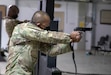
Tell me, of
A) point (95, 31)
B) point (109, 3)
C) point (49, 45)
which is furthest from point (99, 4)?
point (49, 45)

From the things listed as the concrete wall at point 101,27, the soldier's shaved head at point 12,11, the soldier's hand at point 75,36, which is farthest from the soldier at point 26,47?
the concrete wall at point 101,27

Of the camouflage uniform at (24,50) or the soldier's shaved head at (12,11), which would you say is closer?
the camouflage uniform at (24,50)

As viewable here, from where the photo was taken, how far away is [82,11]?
48.1 ft

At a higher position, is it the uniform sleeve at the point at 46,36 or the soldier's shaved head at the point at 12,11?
the soldier's shaved head at the point at 12,11

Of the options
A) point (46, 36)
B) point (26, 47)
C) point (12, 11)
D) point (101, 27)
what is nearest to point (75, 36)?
point (46, 36)

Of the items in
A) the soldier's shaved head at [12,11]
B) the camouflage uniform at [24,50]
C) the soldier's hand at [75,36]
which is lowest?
the camouflage uniform at [24,50]

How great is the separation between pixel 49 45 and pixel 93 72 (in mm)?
5850

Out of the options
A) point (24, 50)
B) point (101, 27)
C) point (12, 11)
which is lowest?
point (24, 50)

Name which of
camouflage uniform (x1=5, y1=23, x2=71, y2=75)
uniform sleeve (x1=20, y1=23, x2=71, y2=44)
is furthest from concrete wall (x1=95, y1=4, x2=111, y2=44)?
uniform sleeve (x1=20, y1=23, x2=71, y2=44)

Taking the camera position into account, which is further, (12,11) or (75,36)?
(12,11)

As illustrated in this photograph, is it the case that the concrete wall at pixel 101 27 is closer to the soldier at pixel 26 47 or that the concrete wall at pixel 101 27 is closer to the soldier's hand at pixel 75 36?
the soldier at pixel 26 47

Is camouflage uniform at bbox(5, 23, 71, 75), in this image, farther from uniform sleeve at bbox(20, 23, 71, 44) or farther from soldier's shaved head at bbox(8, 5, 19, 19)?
soldier's shaved head at bbox(8, 5, 19, 19)

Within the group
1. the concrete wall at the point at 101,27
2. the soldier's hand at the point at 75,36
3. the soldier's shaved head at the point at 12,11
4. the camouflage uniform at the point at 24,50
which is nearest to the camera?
the soldier's hand at the point at 75,36

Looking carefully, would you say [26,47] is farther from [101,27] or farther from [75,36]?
[101,27]
